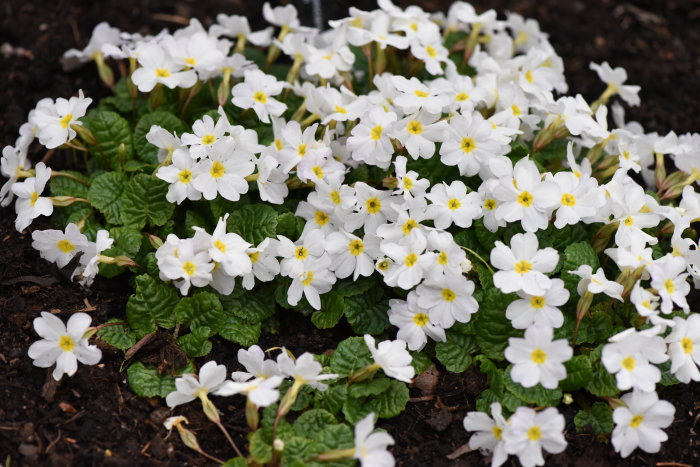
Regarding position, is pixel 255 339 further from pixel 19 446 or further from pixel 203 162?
pixel 19 446

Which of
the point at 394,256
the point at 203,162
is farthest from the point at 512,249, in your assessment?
the point at 203,162

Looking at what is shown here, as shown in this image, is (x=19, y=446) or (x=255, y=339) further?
(x=255, y=339)

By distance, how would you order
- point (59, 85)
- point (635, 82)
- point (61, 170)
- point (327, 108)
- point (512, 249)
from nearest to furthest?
1. point (512, 249)
2. point (327, 108)
3. point (61, 170)
4. point (59, 85)
5. point (635, 82)

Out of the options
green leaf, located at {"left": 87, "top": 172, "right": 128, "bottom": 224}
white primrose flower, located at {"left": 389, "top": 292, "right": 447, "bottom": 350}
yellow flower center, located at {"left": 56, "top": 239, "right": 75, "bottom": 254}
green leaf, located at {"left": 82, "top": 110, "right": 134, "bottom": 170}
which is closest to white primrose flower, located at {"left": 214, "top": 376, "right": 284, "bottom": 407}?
white primrose flower, located at {"left": 389, "top": 292, "right": 447, "bottom": 350}

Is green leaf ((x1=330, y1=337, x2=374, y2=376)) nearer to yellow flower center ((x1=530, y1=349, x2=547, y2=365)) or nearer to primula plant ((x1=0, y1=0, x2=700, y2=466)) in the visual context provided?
primula plant ((x1=0, y1=0, x2=700, y2=466))

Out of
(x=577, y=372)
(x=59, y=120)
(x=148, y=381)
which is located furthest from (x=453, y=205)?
(x=59, y=120)

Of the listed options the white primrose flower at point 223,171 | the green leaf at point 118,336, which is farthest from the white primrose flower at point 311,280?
the green leaf at point 118,336
